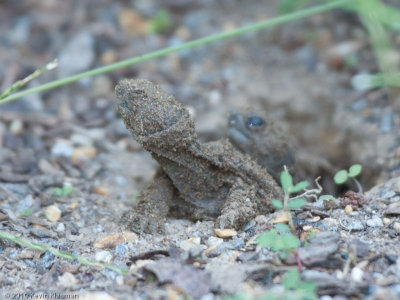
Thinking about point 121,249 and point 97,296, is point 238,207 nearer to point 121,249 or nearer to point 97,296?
point 121,249

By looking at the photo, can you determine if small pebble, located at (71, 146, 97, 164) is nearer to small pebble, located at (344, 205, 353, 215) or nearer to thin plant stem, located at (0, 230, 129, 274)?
thin plant stem, located at (0, 230, 129, 274)

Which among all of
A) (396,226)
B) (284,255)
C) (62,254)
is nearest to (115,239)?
(62,254)

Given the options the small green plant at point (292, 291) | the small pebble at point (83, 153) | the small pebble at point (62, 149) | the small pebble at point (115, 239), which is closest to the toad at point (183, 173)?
the small pebble at point (115, 239)

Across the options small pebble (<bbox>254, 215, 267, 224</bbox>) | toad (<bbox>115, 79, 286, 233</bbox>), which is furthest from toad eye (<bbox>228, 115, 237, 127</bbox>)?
small pebble (<bbox>254, 215, 267, 224</bbox>)

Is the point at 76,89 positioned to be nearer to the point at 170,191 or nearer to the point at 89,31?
the point at 89,31

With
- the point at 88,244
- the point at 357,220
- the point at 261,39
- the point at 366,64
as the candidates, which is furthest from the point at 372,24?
the point at 88,244

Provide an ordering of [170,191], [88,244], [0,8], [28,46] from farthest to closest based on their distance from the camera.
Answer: [0,8]
[28,46]
[170,191]
[88,244]

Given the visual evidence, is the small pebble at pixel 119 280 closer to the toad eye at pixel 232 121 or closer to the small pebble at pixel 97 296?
the small pebble at pixel 97 296
